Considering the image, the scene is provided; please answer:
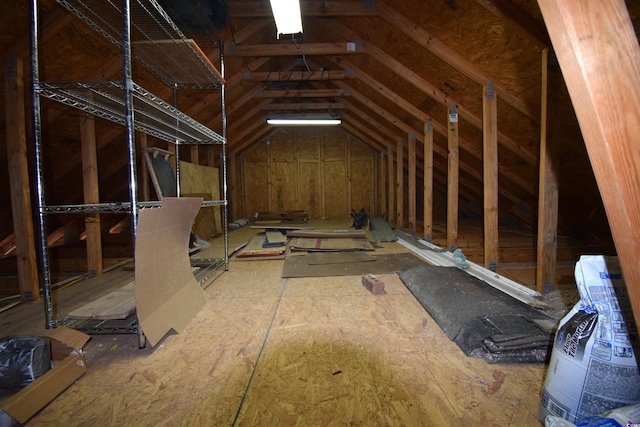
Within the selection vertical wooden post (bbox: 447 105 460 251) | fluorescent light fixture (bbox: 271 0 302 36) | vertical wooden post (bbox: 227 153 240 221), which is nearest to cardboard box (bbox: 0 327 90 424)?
fluorescent light fixture (bbox: 271 0 302 36)

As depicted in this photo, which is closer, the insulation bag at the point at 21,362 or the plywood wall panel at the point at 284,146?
the insulation bag at the point at 21,362

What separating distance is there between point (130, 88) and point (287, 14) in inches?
60.5

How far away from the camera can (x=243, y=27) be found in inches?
146

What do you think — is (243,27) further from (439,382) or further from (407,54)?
(439,382)

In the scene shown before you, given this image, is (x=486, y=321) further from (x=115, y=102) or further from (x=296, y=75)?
(x=296, y=75)

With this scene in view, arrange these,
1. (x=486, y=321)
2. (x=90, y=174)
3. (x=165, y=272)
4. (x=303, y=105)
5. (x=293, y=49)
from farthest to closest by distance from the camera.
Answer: (x=303, y=105) → (x=293, y=49) → (x=90, y=174) → (x=165, y=272) → (x=486, y=321)

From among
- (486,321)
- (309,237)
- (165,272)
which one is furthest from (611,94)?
(309,237)

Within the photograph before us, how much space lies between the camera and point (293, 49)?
12.7 ft

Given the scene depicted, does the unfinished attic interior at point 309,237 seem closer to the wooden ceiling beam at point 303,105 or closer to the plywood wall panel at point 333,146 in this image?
the wooden ceiling beam at point 303,105

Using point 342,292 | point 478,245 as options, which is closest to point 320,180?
point 478,245

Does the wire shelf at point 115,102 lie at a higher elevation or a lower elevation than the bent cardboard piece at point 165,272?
higher

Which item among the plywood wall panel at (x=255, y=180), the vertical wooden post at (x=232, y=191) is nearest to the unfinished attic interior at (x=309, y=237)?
the vertical wooden post at (x=232, y=191)

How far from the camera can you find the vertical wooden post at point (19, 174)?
211cm

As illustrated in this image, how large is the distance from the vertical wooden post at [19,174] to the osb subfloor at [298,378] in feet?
4.69
